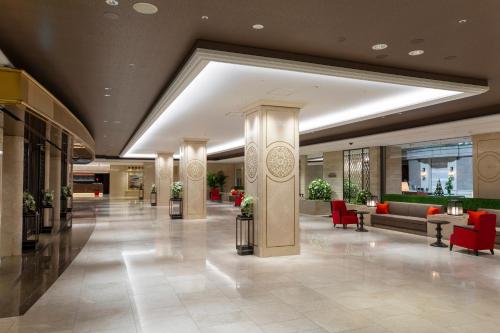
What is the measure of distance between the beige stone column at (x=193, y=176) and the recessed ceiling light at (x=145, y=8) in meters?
10.9

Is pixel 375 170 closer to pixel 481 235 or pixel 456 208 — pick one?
pixel 456 208

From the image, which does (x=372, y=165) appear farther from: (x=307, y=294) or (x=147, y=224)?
(x=307, y=294)

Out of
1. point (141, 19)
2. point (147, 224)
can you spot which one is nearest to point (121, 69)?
point (141, 19)

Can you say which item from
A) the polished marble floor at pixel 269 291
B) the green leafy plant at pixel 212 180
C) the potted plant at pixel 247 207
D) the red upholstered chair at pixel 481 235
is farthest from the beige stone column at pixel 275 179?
the green leafy plant at pixel 212 180

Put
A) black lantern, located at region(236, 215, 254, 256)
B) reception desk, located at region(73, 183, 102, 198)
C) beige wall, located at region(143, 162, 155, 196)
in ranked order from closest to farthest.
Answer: black lantern, located at region(236, 215, 254, 256)
beige wall, located at region(143, 162, 155, 196)
reception desk, located at region(73, 183, 102, 198)

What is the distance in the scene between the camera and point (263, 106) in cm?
774

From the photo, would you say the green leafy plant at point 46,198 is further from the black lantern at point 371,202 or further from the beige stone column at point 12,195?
the black lantern at point 371,202

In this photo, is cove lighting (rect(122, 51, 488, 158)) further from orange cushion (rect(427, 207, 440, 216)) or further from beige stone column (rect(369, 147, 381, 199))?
beige stone column (rect(369, 147, 381, 199))

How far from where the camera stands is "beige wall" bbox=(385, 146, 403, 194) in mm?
16469

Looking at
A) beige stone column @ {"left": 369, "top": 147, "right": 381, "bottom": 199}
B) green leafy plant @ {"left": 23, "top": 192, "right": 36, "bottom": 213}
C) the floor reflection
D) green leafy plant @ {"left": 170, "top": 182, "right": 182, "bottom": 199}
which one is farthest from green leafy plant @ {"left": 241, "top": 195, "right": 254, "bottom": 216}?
beige stone column @ {"left": 369, "top": 147, "right": 381, "bottom": 199}

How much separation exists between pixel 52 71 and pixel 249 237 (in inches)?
196

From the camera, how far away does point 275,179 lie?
785 centimetres

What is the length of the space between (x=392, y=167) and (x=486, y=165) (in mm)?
4647

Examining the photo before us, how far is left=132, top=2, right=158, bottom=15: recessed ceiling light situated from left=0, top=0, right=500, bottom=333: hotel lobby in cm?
2
